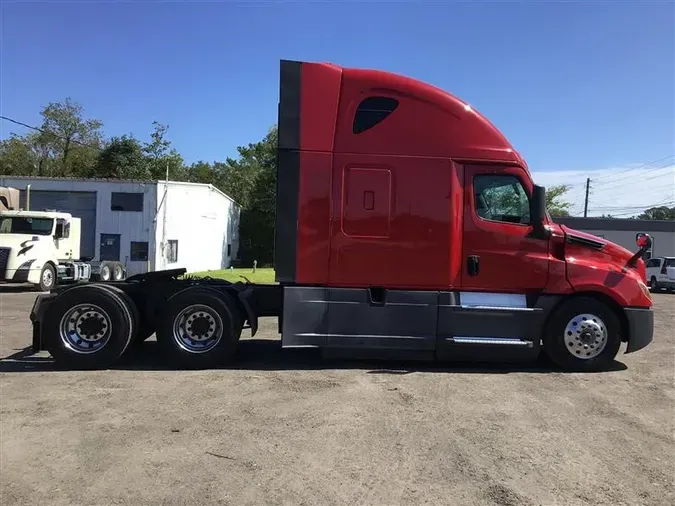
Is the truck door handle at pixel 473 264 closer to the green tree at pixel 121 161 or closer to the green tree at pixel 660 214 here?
the green tree at pixel 121 161

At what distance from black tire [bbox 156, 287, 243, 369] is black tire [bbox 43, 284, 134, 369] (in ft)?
1.79

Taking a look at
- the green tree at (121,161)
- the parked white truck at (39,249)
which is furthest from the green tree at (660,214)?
the parked white truck at (39,249)

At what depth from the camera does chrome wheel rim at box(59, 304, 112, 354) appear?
7.29m

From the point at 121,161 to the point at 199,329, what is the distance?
4151 centimetres

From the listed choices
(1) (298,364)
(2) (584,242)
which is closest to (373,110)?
(2) (584,242)

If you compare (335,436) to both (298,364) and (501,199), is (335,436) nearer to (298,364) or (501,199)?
(298,364)

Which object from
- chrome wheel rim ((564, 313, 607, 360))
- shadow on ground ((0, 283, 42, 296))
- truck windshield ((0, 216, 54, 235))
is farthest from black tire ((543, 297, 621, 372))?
truck windshield ((0, 216, 54, 235))

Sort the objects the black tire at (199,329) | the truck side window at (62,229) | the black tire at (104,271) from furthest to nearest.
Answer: the black tire at (104,271)
the truck side window at (62,229)
the black tire at (199,329)

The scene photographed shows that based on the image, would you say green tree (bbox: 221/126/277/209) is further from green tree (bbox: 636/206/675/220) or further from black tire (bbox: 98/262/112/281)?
green tree (bbox: 636/206/675/220)

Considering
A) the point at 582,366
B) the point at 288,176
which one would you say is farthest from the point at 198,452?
the point at 582,366

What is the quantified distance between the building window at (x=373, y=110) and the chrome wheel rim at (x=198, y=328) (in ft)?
10.5

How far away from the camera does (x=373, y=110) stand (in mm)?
7180

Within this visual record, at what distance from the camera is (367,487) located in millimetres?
3852

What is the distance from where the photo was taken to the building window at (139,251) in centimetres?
2741
